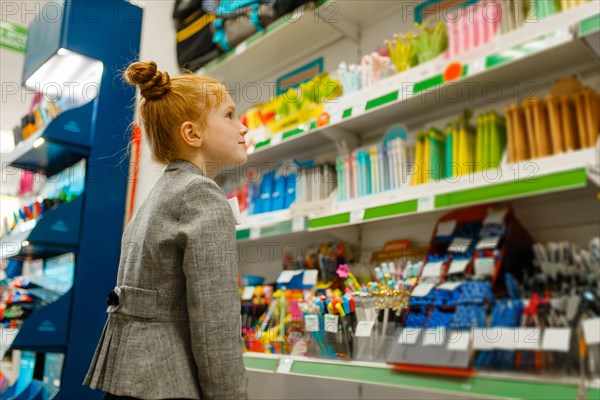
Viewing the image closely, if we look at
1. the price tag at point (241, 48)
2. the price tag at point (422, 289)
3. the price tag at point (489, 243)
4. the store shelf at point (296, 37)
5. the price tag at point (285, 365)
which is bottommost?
the price tag at point (285, 365)

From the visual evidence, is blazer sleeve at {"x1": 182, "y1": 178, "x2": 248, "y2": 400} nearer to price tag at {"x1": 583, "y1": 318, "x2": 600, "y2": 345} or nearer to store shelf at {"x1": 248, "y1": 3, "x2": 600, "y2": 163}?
price tag at {"x1": 583, "y1": 318, "x2": 600, "y2": 345}

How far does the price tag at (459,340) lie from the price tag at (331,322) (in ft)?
1.46

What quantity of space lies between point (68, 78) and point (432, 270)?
2514 mm

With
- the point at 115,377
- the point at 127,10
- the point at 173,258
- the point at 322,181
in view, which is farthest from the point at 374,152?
the point at 127,10

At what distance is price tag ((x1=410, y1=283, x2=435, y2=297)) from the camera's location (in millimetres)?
1530

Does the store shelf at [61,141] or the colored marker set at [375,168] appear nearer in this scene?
the colored marker set at [375,168]

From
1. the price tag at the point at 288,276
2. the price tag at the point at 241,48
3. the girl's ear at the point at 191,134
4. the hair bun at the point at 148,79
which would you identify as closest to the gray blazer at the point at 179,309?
the girl's ear at the point at 191,134

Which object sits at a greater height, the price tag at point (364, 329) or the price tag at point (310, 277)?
the price tag at point (310, 277)

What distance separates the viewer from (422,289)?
1.55 meters

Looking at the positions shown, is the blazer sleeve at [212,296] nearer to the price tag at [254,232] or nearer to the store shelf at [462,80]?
the store shelf at [462,80]

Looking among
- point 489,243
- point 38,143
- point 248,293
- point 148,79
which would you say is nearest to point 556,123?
point 489,243

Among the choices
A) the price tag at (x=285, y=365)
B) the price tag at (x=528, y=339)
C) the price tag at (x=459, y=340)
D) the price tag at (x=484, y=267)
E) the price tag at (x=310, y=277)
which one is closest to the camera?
the price tag at (x=528, y=339)

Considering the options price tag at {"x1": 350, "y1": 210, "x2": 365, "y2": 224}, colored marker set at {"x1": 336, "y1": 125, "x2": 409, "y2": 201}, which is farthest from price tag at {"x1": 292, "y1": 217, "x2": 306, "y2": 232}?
price tag at {"x1": 350, "y1": 210, "x2": 365, "y2": 224}

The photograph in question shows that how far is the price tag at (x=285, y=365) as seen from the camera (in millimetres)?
1827
